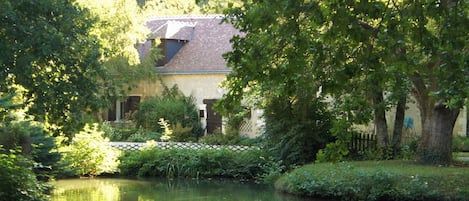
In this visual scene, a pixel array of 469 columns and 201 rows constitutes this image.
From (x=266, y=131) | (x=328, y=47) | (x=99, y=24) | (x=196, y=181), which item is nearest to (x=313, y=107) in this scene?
(x=266, y=131)

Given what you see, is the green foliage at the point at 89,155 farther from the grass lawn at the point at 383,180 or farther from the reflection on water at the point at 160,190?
the grass lawn at the point at 383,180

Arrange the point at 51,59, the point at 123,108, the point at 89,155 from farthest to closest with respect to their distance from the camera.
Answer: the point at 123,108 → the point at 89,155 → the point at 51,59

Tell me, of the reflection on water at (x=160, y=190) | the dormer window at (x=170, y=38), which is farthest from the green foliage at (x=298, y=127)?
the dormer window at (x=170, y=38)

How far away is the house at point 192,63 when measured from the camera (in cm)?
3534

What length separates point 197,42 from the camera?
38.1 m

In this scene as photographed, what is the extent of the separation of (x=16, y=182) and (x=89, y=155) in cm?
1112

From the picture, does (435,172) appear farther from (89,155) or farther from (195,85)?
(195,85)

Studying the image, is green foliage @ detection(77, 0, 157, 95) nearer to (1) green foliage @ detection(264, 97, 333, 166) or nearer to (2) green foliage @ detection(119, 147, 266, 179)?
(2) green foliage @ detection(119, 147, 266, 179)

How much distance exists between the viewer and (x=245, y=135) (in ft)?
107

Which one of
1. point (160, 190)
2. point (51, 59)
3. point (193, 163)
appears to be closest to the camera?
point (51, 59)

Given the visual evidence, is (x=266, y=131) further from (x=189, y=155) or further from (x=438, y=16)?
(x=438, y=16)

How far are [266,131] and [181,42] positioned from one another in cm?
1599

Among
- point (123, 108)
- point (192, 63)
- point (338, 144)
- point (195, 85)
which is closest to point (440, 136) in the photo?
point (338, 144)

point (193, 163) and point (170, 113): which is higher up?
point (170, 113)
